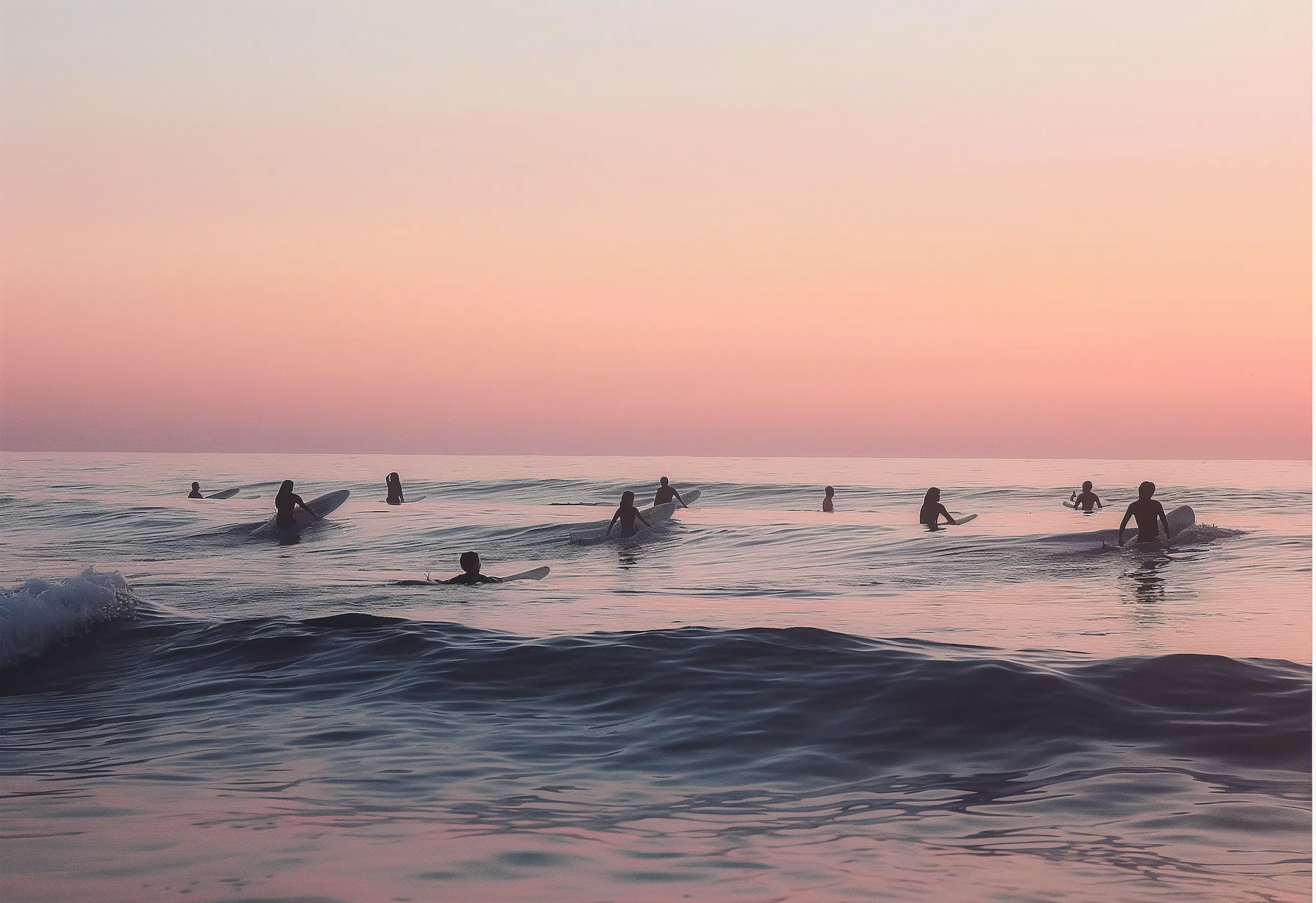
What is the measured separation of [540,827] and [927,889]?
1.90 metres

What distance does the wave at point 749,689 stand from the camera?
22.8 ft

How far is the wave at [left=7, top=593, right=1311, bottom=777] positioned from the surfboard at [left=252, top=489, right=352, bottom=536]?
627 inches

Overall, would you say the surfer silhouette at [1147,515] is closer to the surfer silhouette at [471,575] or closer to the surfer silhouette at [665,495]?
the surfer silhouette at [665,495]

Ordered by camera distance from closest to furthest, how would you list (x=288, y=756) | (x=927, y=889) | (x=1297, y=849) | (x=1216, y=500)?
(x=927, y=889)
(x=1297, y=849)
(x=288, y=756)
(x=1216, y=500)

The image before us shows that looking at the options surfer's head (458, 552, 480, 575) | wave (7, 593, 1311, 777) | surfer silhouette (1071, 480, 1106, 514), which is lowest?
wave (7, 593, 1311, 777)

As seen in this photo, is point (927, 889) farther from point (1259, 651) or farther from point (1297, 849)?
point (1259, 651)

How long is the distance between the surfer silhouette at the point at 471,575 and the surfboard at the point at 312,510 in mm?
12060

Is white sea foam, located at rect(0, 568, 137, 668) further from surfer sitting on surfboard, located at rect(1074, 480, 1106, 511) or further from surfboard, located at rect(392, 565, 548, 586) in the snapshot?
surfer sitting on surfboard, located at rect(1074, 480, 1106, 511)

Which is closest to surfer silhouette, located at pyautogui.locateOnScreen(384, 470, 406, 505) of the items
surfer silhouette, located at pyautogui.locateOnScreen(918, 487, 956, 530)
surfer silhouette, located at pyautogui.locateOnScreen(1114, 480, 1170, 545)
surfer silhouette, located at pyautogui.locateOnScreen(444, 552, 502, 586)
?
surfer silhouette, located at pyautogui.locateOnScreen(918, 487, 956, 530)

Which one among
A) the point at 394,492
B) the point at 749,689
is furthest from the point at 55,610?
the point at 394,492

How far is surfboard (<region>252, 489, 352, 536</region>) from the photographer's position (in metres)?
27.0

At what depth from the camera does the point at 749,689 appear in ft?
27.8

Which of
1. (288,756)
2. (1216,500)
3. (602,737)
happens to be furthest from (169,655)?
(1216,500)

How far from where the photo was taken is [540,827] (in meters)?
5.20
